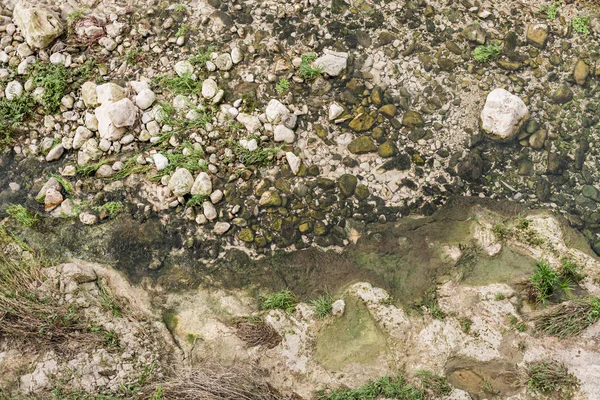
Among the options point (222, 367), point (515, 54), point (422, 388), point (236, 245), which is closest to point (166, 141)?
point (236, 245)

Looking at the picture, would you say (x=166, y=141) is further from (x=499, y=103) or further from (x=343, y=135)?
(x=499, y=103)

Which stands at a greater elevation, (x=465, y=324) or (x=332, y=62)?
(x=332, y=62)

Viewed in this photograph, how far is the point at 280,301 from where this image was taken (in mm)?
3613

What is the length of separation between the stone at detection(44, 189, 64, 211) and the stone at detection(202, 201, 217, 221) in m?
1.30

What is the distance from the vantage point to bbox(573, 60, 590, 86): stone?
14.2 feet

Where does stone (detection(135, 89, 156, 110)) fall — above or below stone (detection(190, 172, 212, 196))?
above

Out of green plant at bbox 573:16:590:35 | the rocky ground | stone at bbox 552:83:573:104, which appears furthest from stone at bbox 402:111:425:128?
green plant at bbox 573:16:590:35

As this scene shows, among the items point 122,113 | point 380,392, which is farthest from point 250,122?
point 380,392

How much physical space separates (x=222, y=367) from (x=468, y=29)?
3.79 m

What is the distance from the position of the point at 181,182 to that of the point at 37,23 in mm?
2181

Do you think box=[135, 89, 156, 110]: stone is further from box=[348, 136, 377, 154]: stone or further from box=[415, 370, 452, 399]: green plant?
box=[415, 370, 452, 399]: green plant

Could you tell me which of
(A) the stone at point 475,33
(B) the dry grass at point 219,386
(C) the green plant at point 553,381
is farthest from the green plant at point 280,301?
(A) the stone at point 475,33

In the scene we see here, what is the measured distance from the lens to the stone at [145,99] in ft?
13.7

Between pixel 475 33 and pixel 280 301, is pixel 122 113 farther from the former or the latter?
pixel 475 33
